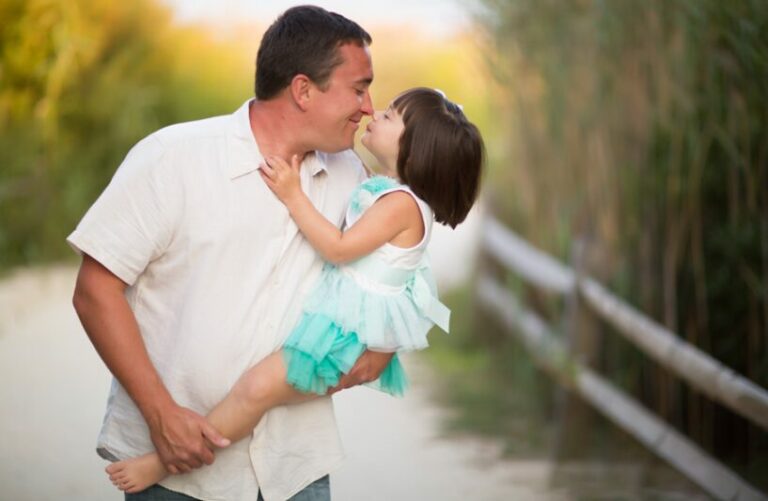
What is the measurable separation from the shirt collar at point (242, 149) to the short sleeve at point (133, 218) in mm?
144

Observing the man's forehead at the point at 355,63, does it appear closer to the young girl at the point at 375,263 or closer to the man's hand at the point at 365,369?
the young girl at the point at 375,263

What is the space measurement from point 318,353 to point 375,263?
0.31 metres

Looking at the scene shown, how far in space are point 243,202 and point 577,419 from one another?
3558 millimetres

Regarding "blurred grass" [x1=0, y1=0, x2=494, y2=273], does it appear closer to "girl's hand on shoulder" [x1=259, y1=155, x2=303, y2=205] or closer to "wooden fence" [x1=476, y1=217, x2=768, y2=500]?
"wooden fence" [x1=476, y1=217, x2=768, y2=500]

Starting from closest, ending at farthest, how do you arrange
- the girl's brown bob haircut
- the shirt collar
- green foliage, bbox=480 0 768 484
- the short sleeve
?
the short sleeve < the shirt collar < the girl's brown bob haircut < green foliage, bbox=480 0 768 484

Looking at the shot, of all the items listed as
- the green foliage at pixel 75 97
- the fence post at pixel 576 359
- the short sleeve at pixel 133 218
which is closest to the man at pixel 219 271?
the short sleeve at pixel 133 218

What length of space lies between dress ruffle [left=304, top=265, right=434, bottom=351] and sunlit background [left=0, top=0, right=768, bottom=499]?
1.88 metres

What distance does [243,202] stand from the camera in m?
2.70

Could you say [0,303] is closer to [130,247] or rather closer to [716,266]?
[716,266]

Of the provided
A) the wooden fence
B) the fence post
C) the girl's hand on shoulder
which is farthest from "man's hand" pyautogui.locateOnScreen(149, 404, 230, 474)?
the fence post

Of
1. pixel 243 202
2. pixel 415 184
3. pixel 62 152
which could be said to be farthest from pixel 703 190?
pixel 62 152

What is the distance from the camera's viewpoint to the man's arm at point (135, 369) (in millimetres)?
2564

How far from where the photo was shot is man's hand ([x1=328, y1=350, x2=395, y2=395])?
109 inches

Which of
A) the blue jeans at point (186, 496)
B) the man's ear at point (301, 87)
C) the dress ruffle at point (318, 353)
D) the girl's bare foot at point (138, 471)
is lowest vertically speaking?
the blue jeans at point (186, 496)
